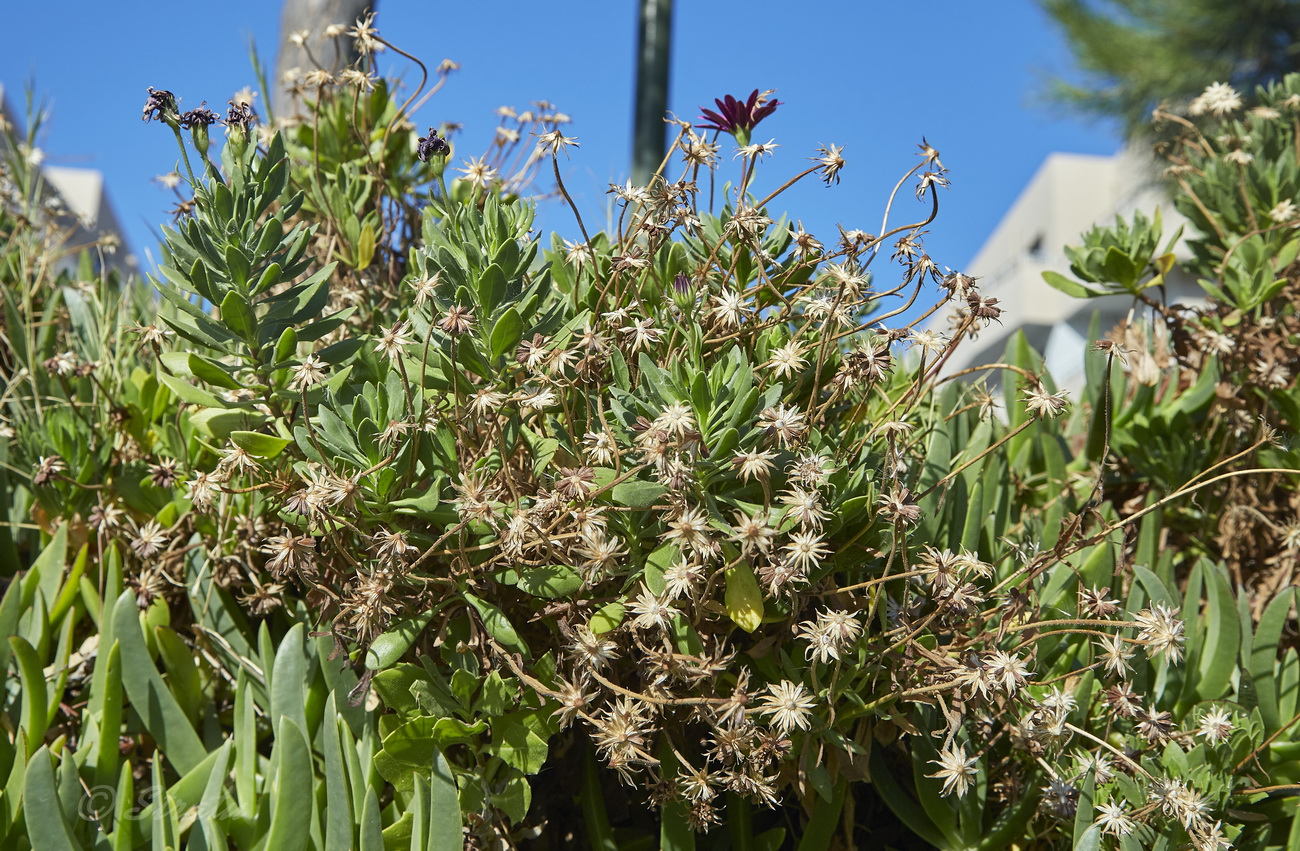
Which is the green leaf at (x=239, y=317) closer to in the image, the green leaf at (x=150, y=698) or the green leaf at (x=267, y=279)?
the green leaf at (x=267, y=279)

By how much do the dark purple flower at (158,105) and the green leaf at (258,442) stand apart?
1.49ft

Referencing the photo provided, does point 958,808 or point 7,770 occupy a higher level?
point 7,770

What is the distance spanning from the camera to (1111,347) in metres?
1.40

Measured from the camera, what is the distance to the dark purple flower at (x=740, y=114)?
1.57 meters

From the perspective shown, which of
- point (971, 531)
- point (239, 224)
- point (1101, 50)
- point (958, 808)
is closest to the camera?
point (239, 224)

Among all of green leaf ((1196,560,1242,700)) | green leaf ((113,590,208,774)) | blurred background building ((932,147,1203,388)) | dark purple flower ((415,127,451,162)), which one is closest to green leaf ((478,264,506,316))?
dark purple flower ((415,127,451,162))

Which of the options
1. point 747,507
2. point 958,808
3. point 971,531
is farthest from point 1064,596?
point 747,507

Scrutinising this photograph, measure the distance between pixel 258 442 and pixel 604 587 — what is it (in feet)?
1.73

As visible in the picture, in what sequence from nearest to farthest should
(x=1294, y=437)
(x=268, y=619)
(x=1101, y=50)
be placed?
(x=268, y=619) < (x=1294, y=437) < (x=1101, y=50)

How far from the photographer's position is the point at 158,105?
1.46 m

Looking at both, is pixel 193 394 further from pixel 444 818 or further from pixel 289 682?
pixel 444 818

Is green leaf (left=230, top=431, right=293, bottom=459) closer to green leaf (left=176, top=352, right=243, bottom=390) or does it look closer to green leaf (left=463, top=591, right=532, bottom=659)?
green leaf (left=176, top=352, right=243, bottom=390)

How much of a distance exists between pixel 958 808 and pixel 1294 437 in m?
1.16

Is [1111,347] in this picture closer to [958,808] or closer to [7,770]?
[958,808]
